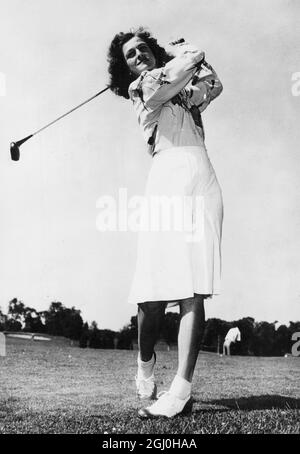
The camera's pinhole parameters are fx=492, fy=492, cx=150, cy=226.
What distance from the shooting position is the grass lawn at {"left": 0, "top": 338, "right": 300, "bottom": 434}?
6.95ft

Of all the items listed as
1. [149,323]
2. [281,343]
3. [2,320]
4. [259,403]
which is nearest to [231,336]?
[281,343]

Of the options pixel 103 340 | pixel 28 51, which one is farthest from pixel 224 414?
pixel 28 51

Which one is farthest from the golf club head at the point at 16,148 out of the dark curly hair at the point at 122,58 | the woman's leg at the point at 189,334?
the woman's leg at the point at 189,334

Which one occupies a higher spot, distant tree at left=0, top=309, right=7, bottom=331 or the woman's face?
the woman's face

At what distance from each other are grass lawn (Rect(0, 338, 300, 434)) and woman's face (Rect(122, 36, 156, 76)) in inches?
72.6

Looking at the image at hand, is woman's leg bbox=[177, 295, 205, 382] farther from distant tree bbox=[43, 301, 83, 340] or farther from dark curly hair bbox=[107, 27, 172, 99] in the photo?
dark curly hair bbox=[107, 27, 172, 99]

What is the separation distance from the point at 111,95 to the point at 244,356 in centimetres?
310

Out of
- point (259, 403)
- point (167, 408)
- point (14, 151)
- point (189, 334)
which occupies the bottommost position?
point (259, 403)

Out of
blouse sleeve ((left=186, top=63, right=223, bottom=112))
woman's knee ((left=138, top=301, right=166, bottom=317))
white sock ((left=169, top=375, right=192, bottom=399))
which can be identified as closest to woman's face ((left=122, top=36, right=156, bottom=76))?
blouse sleeve ((left=186, top=63, right=223, bottom=112))

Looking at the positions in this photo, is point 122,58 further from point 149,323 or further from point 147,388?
point 147,388

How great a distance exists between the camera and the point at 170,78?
2.38m

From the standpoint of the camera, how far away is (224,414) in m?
2.33

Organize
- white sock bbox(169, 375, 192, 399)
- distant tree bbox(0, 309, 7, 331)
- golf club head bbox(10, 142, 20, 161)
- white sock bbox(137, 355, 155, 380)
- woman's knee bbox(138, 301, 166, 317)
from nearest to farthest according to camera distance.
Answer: white sock bbox(169, 375, 192, 399), woman's knee bbox(138, 301, 166, 317), white sock bbox(137, 355, 155, 380), golf club head bbox(10, 142, 20, 161), distant tree bbox(0, 309, 7, 331)

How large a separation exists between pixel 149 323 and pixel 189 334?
250 mm
